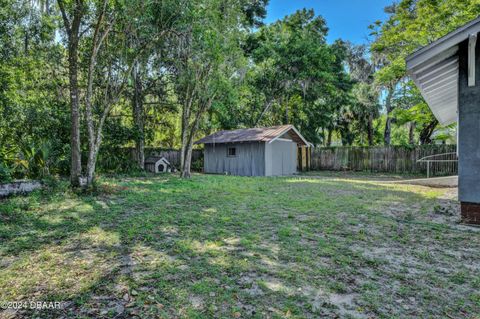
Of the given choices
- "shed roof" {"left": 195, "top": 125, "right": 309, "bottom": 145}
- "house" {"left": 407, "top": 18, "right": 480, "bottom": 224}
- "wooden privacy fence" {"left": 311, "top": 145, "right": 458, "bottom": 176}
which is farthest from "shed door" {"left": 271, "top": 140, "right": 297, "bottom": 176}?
"house" {"left": 407, "top": 18, "right": 480, "bottom": 224}

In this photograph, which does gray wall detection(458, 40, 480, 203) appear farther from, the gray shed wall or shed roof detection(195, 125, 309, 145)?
the gray shed wall

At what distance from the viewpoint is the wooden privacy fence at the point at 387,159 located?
14.9m

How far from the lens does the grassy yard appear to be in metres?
2.45

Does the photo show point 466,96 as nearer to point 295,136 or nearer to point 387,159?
point 295,136

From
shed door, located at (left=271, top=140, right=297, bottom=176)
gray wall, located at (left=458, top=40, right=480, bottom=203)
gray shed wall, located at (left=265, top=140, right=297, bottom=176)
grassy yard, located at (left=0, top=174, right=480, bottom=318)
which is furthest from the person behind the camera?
shed door, located at (left=271, top=140, right=297, bottom=176)

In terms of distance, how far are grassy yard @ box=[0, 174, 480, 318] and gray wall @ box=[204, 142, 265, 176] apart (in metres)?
9.88

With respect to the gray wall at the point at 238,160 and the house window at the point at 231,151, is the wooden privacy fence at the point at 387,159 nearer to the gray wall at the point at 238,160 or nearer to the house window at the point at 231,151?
the gray wall at the point at 238,160

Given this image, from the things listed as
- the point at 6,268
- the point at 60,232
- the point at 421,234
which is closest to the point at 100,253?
the point at 6,268

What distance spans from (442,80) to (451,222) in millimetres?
3272

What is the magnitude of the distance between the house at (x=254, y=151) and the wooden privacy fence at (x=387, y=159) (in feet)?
7.07

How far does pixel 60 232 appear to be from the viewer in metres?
4.45

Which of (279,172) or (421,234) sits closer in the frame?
(421,234)

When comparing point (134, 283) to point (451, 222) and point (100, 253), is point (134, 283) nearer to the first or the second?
point (100, 253)

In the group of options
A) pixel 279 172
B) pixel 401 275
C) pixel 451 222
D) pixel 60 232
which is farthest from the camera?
pixel 279 172
